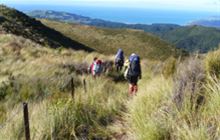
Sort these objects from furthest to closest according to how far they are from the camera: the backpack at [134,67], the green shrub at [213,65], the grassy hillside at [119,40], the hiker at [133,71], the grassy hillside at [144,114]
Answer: the grassy hillside at [119,40] < the backpack at [134,67] < the hiker at [133,71] < the green shrub at [213,65] < the grassy hillside at [144,114]

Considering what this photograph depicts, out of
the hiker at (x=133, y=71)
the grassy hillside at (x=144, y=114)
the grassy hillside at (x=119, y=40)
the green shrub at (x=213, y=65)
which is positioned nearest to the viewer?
the grassy hillside at (x=144, y=114)

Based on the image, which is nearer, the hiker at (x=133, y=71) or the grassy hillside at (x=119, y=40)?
the hiker at (x=133, y=71)

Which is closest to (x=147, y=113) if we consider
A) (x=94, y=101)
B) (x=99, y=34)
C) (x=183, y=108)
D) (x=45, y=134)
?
(x=183, y=108)

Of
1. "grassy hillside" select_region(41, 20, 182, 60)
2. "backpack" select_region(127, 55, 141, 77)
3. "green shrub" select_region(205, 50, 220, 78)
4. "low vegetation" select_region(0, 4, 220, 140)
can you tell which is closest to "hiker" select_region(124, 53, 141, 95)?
"backpack" select_region(127, 55, 141, 77)

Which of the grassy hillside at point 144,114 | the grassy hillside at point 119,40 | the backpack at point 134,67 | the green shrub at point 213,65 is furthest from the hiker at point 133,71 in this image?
the grassy hillside at point 119,40

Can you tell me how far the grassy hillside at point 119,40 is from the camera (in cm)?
9344

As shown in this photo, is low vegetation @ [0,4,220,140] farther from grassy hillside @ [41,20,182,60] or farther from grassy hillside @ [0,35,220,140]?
grassy hillside @ [41,20,182,60]

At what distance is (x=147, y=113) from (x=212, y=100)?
1.31 metres

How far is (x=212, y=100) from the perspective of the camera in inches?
300

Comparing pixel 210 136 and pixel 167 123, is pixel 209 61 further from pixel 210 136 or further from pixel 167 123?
pixel 210 136

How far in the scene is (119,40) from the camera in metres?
103

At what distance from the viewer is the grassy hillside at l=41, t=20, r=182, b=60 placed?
307 feet

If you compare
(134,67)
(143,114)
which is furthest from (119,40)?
(143,114)

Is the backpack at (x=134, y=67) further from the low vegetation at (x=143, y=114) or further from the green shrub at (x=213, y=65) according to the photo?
the green shrub at (x=213, y=65)
